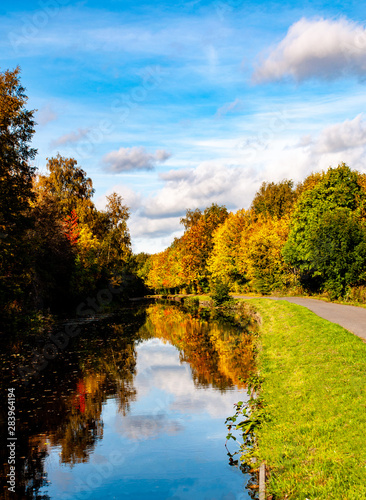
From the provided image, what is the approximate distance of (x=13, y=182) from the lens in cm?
2431

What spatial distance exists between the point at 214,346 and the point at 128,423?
10277 mm

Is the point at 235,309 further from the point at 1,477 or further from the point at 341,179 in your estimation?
the point at 1,477

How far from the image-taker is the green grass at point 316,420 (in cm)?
563

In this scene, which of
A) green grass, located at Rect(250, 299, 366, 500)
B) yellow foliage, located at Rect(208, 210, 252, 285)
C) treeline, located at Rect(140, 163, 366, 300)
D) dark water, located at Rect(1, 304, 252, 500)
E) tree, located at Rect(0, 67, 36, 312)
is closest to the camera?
green grass, located at Rect(250, 299, 366, 500)

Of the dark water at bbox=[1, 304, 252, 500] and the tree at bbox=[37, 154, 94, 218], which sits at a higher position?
the tree at bbox=[37, 154, 94, 218]

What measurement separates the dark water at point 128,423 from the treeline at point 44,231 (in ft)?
20.2

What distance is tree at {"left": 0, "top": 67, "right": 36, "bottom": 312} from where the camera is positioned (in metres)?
23.3

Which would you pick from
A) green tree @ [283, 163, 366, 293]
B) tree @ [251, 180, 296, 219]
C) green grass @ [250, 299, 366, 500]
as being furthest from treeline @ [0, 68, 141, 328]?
tree @ [251, 180, 296, 219]

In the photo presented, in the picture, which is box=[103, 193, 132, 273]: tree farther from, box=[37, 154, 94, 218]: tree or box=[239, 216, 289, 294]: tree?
box=[239, 216, 289, 294]: tree

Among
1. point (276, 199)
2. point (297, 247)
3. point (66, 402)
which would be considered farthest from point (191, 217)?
point (66, 402)

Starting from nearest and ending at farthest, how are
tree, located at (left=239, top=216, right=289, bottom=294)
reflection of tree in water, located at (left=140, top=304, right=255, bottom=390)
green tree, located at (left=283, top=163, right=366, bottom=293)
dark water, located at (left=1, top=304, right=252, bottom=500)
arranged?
dark water, located at (left=1, top=304, right=252, bottom=500) < reflection of tree in water, located at (left=140, top=304, right=255, bottom=390) < green tree, located at (left=283, top=163, right=366, bottom=293) < tree, located at (left=239, top=216, right=289, bottom=294)

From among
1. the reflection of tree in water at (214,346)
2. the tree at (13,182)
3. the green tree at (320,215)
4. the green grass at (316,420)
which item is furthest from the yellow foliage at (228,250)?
the green grass at (316,420)

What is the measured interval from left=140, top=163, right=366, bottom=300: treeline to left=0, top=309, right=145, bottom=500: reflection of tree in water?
16.8 meters

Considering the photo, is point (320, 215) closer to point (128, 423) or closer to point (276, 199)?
point (128, 423)
